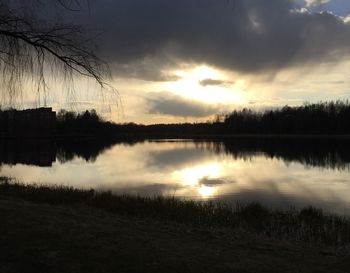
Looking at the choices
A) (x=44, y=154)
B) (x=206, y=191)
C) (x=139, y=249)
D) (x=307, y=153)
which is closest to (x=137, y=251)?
Answer: (x=139, y=249)

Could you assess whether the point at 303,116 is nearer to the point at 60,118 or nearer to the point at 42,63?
the point at 60,118

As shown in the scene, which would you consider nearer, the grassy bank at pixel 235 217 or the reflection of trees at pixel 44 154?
the grassy bank at pixel 235 217

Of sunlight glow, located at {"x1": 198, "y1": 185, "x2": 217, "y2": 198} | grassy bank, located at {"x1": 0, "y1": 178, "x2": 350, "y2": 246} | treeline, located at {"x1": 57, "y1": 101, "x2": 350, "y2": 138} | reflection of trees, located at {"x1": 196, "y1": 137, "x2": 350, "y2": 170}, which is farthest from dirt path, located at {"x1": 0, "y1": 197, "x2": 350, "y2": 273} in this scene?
treeline, located at {"x1": 57, "y1": 101, "x2": 350, "y2": 138}

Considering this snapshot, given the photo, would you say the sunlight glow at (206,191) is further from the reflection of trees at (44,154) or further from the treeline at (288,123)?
the treeline at (288,123)

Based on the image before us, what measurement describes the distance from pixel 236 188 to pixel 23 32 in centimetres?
2180

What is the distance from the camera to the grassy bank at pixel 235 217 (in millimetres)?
12156

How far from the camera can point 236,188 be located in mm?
26766

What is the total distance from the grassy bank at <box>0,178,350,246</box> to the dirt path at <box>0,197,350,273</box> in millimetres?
2353

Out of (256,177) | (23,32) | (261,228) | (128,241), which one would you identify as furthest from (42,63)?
(256,177)

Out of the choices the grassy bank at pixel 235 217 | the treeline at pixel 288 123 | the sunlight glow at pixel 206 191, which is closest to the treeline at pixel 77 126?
the treeline at pixel 288 123

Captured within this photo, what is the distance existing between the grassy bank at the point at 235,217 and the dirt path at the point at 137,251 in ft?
7.72

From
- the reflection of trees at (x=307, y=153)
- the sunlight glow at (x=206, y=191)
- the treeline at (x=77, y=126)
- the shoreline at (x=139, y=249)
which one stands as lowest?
the sunlight glow at (x=206, y=191)

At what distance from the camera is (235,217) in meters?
15.0

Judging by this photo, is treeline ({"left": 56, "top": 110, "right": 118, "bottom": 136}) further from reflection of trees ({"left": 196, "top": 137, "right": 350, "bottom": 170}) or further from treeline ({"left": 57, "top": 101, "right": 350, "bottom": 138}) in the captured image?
reflection of trees ({"left": 196, "top": 137, "right": 350, "bottom": 170})
